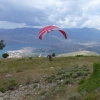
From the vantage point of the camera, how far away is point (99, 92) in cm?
1243

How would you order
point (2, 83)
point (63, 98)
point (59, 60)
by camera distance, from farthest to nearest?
point (59, 60), point (2, 83), point (63, 98)

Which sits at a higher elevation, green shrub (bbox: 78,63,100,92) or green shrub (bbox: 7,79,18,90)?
green shrub (bbox: 78,63,100,92)

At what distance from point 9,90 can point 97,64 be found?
1028 cm

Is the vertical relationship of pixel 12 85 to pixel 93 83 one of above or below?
below

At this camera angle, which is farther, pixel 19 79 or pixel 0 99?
pixel 19 79

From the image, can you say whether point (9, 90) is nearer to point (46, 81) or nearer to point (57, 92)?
point (46, 81)

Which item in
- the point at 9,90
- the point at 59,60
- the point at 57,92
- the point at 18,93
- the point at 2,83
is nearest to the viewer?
the point at 57,92

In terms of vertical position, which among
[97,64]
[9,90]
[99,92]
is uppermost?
[97,64]

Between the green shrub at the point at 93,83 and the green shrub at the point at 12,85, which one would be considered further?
the green shrub at the point at 12,85

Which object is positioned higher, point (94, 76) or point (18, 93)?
point (94, 76)

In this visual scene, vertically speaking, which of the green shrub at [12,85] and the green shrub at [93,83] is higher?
the green shrub at [93,83]

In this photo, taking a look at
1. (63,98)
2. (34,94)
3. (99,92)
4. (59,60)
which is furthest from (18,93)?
(59,60)

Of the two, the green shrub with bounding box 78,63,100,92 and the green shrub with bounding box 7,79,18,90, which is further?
the green shrub with bounding box 7,79,18,90

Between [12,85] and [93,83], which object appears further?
[12,85]
